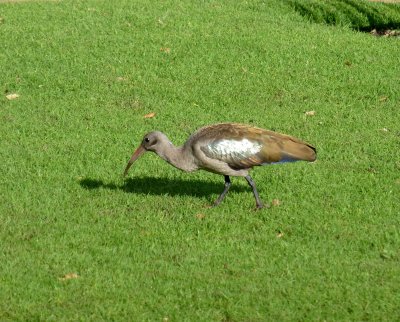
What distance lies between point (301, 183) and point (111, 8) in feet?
25.7

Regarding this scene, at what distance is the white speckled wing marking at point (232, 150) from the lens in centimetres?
925

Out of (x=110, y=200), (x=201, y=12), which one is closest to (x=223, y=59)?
(x=201, y=12)

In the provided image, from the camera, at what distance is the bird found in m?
9.28

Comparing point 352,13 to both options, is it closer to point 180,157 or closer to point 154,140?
point 154,140

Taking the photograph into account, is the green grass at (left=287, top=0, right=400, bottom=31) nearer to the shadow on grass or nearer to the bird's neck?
the shadow on grass

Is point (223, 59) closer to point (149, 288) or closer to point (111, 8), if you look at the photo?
point (111, 8)

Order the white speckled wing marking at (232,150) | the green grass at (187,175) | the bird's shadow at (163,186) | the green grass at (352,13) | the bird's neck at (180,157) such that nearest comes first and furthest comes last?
the green grass at (187,175) → the white speckled wing marking at (232,150) → the bird's neck at (180,157) → the bird's shadow at (163,186) → the green grass at (352,13)

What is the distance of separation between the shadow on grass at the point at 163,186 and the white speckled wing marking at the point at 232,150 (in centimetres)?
90

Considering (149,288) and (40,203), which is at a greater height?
(149,288)

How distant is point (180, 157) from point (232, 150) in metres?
0.55

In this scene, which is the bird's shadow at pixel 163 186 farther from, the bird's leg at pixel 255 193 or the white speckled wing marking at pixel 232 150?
the white speckled wing marking at pixel 232 150

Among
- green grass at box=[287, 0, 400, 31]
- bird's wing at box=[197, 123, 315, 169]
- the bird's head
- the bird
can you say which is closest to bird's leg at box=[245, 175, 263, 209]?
the bird

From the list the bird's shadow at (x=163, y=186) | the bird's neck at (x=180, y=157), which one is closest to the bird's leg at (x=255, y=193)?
the bird's neck at (x=180, y=157)

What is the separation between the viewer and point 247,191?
10.2m
